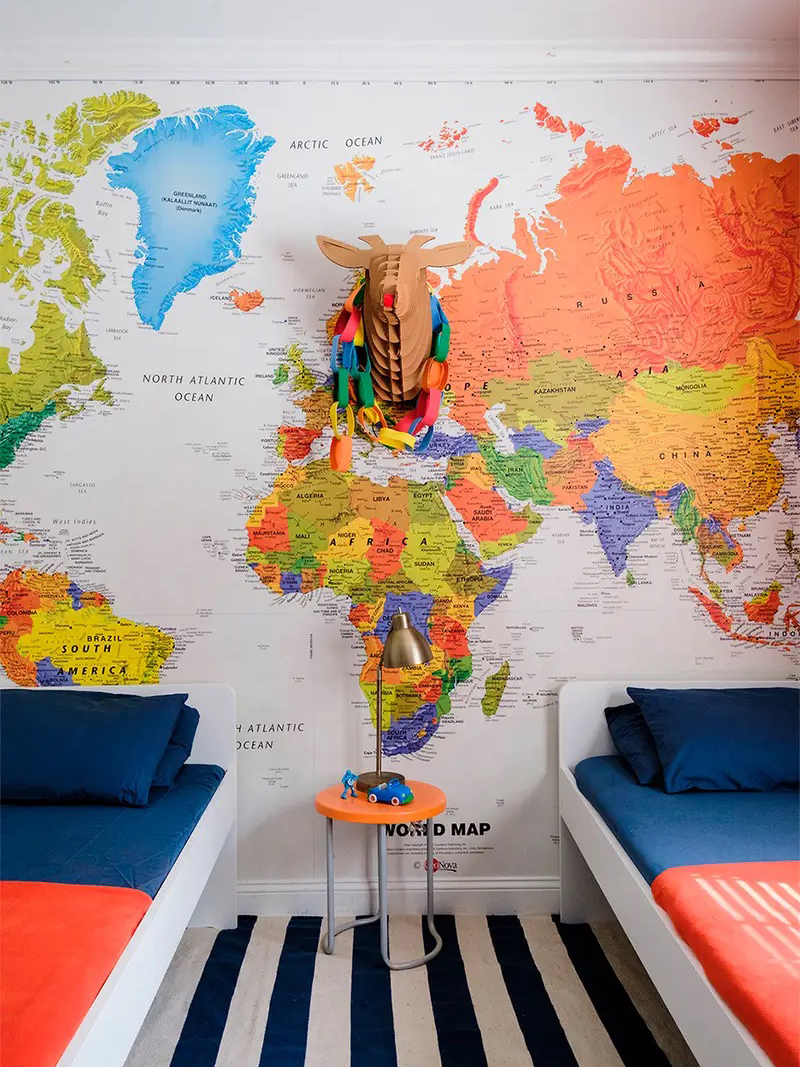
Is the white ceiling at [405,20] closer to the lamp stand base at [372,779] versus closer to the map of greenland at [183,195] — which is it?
the map of greenland at [183,195]

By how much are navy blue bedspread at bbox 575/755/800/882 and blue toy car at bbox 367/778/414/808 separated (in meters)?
0.52

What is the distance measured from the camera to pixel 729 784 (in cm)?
240

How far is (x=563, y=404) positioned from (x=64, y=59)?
74.6 inches

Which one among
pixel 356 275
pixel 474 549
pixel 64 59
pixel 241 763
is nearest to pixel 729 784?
pixel 474 549

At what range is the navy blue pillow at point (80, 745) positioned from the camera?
90.0 inches

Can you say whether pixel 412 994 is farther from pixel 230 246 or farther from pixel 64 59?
pixel 64 59

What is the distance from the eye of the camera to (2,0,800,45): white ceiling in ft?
8.53

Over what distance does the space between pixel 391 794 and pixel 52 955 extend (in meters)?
1.18

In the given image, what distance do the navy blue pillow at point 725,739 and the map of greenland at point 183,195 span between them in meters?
1.93

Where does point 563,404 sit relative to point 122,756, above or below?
above

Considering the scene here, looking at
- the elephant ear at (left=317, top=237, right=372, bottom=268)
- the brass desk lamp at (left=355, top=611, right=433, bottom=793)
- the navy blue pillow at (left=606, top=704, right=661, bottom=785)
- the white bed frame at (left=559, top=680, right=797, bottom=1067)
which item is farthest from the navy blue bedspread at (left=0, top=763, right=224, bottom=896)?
the elephant ear at (left=317, top=237, right=372, bottom=268)

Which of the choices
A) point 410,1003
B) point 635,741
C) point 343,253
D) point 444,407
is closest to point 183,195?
point 343,253

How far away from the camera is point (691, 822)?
84.1 inches

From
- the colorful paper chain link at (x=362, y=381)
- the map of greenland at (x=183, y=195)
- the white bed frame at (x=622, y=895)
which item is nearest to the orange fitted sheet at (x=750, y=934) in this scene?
the white bed frame at (x=622, y=895)
